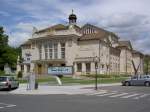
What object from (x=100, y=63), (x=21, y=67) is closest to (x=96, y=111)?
(x=100, y=63)

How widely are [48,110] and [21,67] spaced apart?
84225mm

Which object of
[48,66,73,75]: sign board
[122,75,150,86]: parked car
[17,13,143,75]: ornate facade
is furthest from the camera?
[17,13,143,75]: ornate facade

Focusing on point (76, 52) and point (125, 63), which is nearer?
point (76, 52)

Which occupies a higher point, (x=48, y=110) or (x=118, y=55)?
(x=118, y=55)

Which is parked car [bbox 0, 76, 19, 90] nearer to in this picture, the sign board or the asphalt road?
the asphalt road

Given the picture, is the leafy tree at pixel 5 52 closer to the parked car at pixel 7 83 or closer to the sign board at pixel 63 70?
the sign board at pixel 63 70

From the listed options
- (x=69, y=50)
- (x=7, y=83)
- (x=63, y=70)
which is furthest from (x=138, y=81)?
(x=69, y=50)

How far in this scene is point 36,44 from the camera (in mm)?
91062

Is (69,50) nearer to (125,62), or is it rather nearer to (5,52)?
(5,52)

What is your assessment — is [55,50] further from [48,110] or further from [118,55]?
[48,110]

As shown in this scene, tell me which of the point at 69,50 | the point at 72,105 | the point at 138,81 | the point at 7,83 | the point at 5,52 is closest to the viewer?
the point at 72,105

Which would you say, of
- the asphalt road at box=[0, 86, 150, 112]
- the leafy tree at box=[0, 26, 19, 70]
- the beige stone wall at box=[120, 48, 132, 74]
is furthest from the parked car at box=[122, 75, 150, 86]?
the beige stone wall at box=[120, 48, 132, 74]

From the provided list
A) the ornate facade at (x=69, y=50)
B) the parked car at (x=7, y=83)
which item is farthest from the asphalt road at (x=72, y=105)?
the ornate facade at (x=69, y=50)

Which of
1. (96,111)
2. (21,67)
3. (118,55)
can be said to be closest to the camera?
(96,111)
